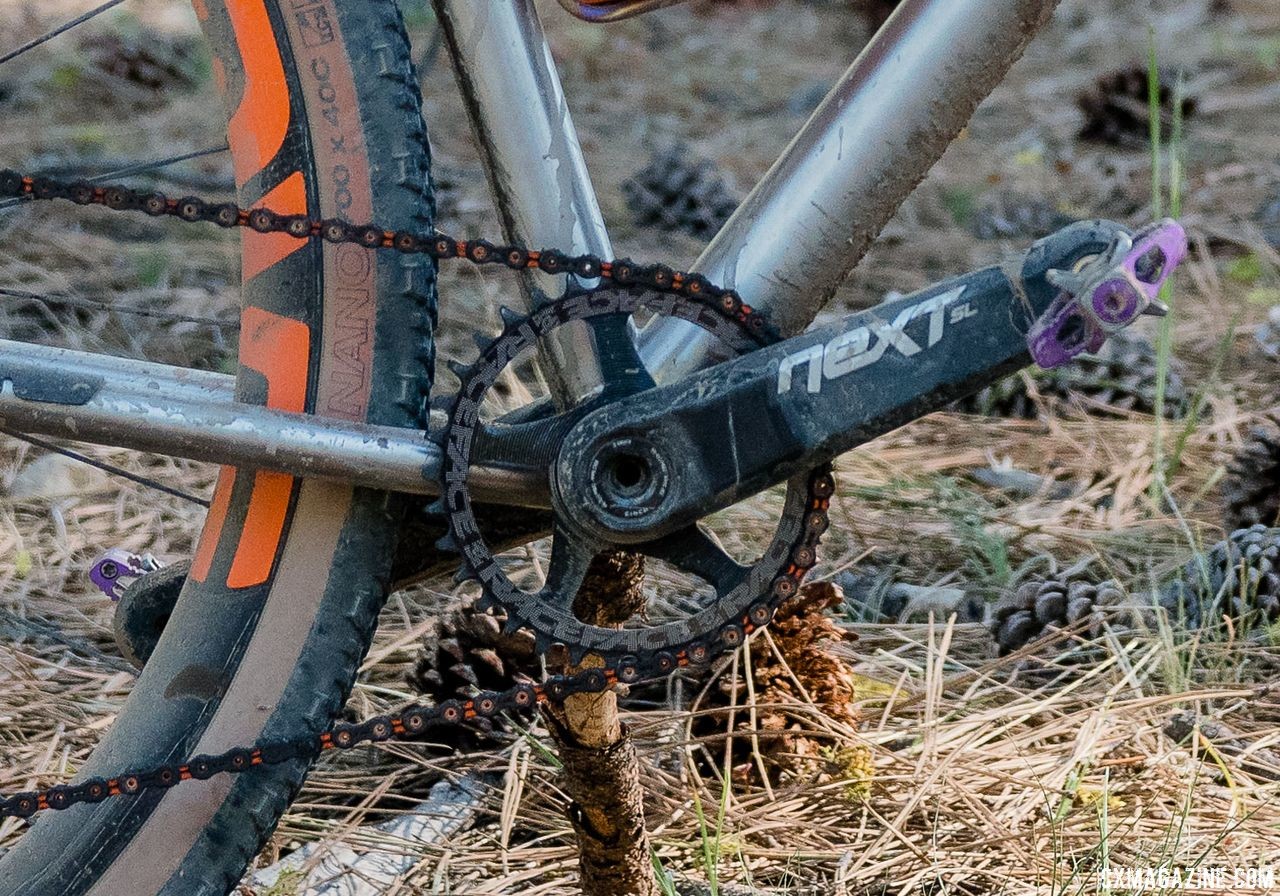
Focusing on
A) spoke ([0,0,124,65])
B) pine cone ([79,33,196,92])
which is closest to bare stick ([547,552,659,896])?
spoke ([0,0,124,65])

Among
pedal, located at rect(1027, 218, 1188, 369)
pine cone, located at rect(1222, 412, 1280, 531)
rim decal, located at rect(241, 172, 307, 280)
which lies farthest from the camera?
pine cone, located at rect(1222, 412, 1280, 531)

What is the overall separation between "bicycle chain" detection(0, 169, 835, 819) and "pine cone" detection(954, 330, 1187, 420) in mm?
1379

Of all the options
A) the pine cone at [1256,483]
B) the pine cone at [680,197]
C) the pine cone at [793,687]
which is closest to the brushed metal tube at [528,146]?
the pine cone at [793,687]

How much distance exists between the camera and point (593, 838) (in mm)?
1190

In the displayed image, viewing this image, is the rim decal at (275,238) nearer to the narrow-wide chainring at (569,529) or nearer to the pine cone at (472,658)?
the narrow-wide chainring at (569,529)

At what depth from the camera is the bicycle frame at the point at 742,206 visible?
1.05 meters

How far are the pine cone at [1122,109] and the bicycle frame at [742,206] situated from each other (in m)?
2.95

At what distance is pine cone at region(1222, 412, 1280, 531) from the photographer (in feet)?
5.96

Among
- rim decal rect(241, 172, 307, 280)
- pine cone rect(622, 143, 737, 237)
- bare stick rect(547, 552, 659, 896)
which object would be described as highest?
pine cone rect(622, 143, 737, 237)

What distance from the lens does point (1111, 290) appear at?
0.97 meters

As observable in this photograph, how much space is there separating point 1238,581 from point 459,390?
1.06m

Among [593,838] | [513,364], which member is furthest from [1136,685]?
[513,364]

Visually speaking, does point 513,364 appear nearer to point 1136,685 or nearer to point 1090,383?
point 1090,383

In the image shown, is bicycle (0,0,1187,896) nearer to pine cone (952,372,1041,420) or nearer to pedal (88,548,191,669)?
pedal (88,548,191,669)
